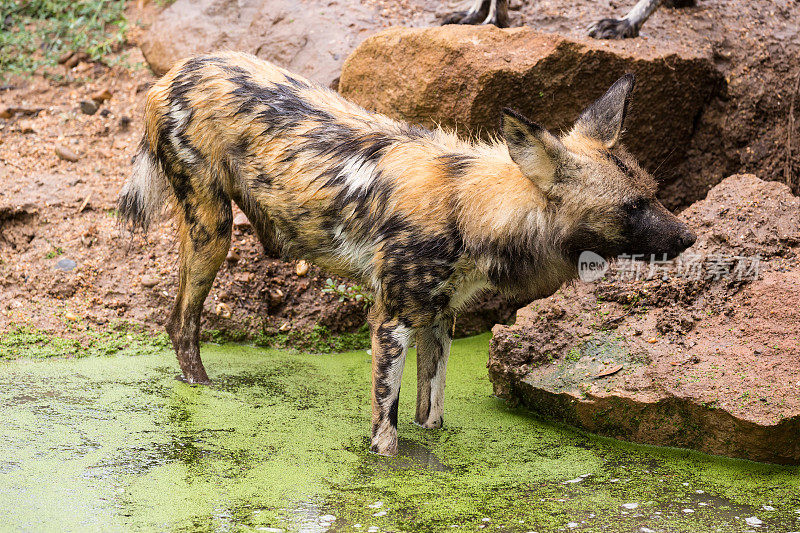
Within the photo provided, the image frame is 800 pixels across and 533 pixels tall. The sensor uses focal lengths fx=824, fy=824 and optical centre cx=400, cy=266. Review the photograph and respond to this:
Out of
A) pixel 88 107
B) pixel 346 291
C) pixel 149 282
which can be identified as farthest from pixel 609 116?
pixel 88 107

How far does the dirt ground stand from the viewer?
645cm

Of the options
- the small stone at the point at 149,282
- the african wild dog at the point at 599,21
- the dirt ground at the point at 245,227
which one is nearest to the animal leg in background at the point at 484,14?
the african wild dog at the point at 599,21

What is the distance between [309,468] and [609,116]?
253 centimetres

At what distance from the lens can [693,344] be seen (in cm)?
491

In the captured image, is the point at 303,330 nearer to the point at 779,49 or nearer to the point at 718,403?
the point at 718,403

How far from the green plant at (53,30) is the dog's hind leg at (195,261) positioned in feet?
15.2

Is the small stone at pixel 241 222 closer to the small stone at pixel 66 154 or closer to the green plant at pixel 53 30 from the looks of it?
the small stone at pixel 66 154

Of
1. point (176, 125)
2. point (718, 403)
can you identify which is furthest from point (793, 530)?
point (176, 125)

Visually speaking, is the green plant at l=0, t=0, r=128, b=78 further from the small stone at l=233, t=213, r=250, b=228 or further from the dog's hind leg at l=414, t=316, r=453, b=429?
the dog's hind leg at l=414, t=316, r=453, b=429

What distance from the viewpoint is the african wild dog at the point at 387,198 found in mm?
4293

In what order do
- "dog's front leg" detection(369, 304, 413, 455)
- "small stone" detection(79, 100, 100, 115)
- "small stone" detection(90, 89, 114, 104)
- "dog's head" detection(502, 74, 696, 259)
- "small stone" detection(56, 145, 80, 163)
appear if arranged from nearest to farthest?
"dog's head" detection(502, 74, 696, 259), "dog's front leg" detection(369, 304, 413, 455), "small stone" detection(56, 145, 80, 163), "small stone" detection(79, 100, 100, 115), "small stone" detection(90, 89, 114, 104)

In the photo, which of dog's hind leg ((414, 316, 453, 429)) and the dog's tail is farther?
the dog's tail

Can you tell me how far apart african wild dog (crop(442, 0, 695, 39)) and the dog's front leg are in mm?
3457

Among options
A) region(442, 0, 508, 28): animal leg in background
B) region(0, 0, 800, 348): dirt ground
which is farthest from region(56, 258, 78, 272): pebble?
region(442, 0, 508, 28): animal leg in background
